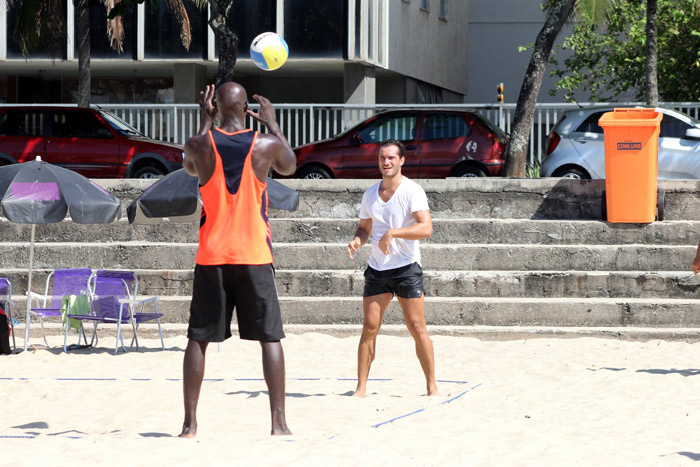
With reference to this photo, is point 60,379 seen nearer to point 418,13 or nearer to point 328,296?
point 328,296

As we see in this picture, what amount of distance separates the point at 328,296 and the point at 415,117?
250 inches

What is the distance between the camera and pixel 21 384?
8547 mm

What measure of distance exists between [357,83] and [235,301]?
65.0 ft

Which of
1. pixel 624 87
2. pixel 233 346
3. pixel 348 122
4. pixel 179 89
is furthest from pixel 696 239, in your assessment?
pixel 179 89

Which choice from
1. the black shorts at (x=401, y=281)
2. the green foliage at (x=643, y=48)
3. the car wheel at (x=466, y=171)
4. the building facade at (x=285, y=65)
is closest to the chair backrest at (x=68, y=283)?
the black shorts at (x=401, y=281)

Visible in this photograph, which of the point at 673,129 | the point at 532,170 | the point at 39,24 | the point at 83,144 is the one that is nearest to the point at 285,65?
the point at 39,24

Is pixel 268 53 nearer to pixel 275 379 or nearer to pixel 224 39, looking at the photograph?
pixel 275 379

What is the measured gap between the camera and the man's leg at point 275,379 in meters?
5.91

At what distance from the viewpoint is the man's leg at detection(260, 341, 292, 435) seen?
5914 mm

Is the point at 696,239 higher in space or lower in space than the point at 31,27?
lower

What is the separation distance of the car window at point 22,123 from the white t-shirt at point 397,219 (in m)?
12.1

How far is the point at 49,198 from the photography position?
10211 millimetres

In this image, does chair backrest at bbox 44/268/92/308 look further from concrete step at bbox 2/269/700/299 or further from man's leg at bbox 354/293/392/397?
man's leg at bbox 354/293/392/397

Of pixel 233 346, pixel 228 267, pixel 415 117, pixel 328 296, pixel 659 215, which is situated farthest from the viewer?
pixel 415 117
